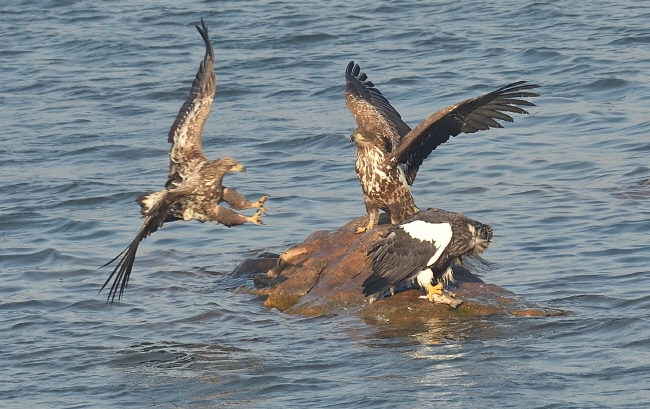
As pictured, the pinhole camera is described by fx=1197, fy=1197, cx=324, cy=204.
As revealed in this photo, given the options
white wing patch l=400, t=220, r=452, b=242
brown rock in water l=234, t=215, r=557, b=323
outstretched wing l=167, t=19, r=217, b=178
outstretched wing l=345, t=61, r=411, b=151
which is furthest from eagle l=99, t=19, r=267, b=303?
outstretched wing l=345, t=61, r=411, b=151

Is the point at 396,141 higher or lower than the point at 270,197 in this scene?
higher

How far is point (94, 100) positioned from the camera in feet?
58.0

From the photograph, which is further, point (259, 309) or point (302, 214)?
point (302, 214)

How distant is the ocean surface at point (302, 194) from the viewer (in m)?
7.75

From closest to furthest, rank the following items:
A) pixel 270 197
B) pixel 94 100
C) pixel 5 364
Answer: pixel 5 364 → pixel 270 197 → pixel 94 100

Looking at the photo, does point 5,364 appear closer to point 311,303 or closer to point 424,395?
point 311,303

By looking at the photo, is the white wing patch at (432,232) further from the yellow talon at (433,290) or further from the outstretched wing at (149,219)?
the outstretched wing at (149,219)

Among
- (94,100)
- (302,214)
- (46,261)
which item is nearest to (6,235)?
(46,261)

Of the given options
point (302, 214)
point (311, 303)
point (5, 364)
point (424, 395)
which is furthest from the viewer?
point (302, 214)

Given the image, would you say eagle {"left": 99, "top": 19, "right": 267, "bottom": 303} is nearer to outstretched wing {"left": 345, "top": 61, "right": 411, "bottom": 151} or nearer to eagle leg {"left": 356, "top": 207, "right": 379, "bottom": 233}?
eagle leg {"left": 356, "top": 207, "right": 379, "bottom": 233}

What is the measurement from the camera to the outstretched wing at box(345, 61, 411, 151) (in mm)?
9680

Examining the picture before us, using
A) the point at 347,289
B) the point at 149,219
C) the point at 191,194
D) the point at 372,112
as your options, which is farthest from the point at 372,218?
the point at 149,219

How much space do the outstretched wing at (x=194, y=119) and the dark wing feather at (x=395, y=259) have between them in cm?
191

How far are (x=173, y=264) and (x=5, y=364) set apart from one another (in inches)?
111
